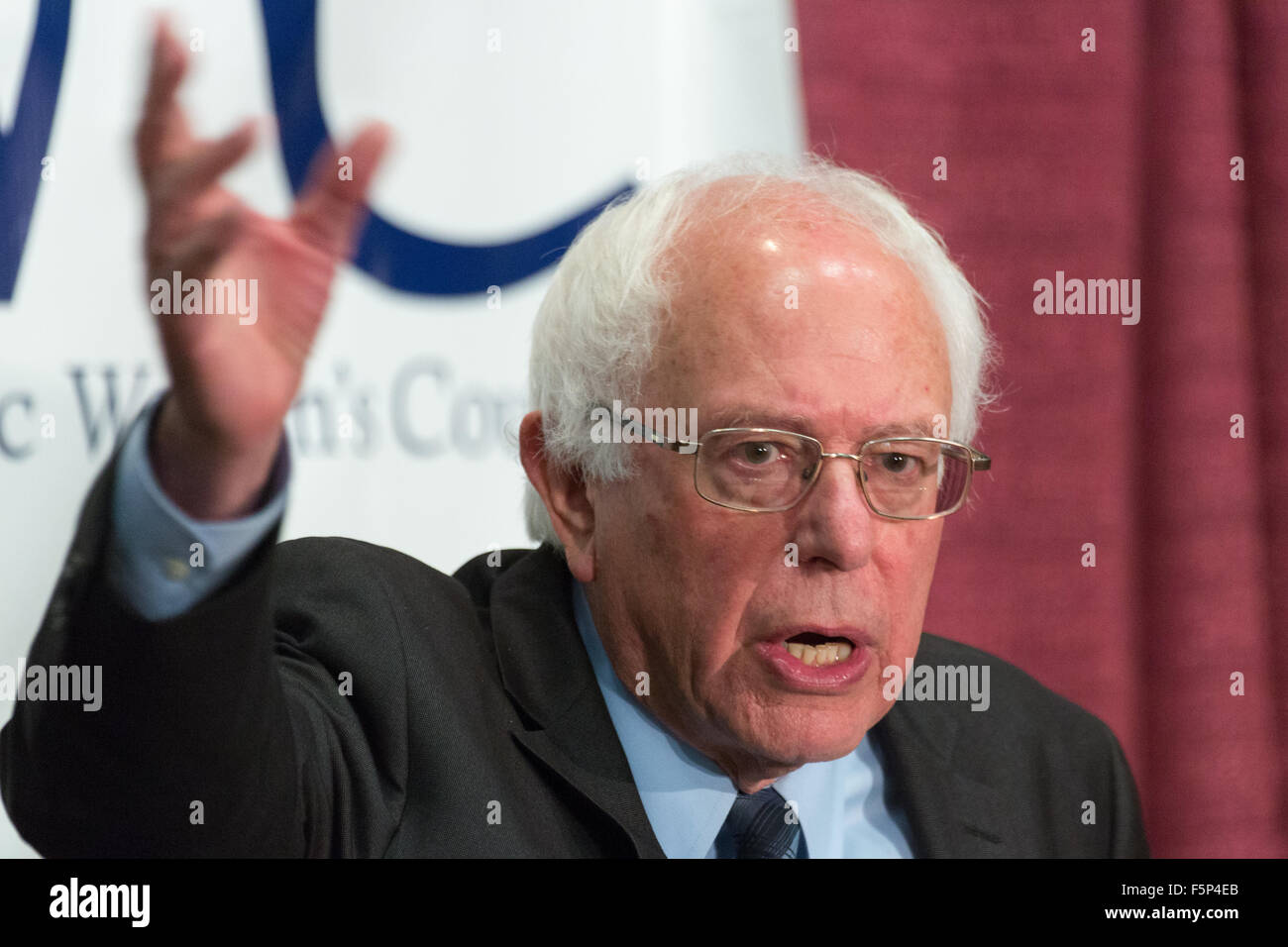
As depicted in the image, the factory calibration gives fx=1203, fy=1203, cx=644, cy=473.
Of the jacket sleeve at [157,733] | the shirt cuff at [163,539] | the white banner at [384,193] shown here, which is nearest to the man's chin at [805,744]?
the jacket sleeve at [157,733]

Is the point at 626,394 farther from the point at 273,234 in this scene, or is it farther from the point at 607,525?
the point at 273,234

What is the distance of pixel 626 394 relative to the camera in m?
1.23

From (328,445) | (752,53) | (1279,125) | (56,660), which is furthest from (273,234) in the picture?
(1279,125)

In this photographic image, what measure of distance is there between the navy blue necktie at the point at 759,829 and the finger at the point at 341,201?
73 cm

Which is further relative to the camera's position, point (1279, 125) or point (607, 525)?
point (1279, 125)

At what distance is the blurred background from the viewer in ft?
5.71

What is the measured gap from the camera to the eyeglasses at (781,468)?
1173 mm

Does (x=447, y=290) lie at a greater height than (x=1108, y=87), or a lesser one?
lesser

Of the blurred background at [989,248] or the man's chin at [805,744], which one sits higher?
the blurred background at [989,248]

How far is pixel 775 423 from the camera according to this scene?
1172mm

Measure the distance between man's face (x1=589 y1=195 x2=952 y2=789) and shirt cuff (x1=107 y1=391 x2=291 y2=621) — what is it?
482 mm

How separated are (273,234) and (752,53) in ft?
4.39

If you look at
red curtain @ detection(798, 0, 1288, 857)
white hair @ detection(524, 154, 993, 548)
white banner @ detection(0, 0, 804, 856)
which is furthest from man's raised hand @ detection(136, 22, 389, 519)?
red curtain @ detection(798, 0, 1288, 857)

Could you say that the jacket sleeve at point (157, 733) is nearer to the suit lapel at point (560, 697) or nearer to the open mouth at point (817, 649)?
the suit lapel at point (560, 697)
